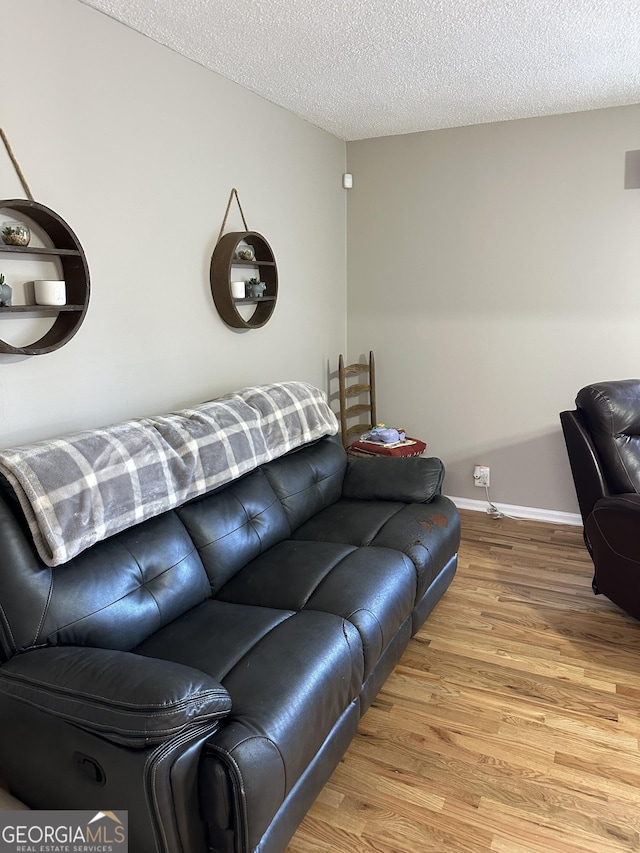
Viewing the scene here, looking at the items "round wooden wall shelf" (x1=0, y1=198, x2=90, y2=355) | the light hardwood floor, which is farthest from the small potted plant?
the light hardwood floor

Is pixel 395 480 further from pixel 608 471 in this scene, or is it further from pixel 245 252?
pixel 245 252

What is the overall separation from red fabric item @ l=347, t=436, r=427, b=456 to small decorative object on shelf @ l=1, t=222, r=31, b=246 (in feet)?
7.50

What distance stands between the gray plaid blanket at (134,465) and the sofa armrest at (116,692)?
A: 30 cm

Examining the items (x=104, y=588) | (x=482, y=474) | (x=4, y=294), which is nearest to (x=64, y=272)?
(x=4, y=294)

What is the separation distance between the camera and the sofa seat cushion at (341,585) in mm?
2035

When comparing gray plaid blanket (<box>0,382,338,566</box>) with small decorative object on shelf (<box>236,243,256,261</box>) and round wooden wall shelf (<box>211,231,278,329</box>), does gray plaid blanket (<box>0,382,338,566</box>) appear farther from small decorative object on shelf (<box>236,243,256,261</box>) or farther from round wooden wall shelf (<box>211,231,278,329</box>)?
small decorative object on shelf (<box>236,243,256,261</box>)

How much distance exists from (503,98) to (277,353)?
1.82 metres

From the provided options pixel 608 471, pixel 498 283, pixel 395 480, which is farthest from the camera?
pixel 498 283

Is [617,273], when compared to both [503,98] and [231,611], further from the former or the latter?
[231,611]

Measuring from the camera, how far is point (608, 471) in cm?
287

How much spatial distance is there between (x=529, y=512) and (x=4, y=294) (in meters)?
3.30

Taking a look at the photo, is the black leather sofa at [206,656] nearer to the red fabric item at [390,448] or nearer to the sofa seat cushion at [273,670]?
the sofa seat cushion at [273,670]
